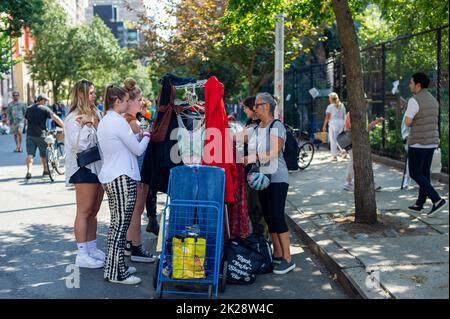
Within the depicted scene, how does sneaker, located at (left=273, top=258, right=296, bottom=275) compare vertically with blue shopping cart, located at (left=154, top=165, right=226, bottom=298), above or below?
below

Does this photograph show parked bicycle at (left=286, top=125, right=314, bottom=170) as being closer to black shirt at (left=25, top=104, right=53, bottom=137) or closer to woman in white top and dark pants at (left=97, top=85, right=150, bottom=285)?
black shirt at (left=25, top=104, right=53, bottom=137)

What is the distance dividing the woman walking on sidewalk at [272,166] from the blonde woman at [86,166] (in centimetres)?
163

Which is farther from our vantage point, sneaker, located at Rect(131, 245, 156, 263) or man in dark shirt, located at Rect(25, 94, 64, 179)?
man in dark shirt, located at Rect(25, 94, 64, 179)

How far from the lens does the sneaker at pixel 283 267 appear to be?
593 centimetres

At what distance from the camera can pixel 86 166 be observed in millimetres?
6059

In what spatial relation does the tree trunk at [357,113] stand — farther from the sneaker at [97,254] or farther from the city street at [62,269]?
the sneaker at [97,254]

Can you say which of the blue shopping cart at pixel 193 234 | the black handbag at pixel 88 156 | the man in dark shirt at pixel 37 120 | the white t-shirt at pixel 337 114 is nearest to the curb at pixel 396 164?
the white t-shirt at pixel 337 114

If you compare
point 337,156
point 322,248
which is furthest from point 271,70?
point 322,248

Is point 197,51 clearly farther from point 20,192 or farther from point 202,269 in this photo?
point 202,269

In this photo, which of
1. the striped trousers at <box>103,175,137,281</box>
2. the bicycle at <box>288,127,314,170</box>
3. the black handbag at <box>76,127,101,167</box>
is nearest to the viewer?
the striped trousers at <box>103,175,137,281</box>

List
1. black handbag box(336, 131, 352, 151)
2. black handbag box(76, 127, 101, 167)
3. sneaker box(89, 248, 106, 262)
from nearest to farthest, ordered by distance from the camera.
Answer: black handbag box(76, 127, 101, 167) → sneaker box(89, 248, 106, 262) → black handbag box(336, 131, 352, 151)

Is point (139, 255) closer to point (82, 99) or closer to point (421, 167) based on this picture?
point (82, 99)

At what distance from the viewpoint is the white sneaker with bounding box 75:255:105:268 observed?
20.4 ft

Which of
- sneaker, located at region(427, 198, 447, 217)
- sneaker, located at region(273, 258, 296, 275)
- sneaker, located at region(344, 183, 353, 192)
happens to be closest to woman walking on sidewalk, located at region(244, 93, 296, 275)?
sneaker, located at region(273, 258, 296, 275)
